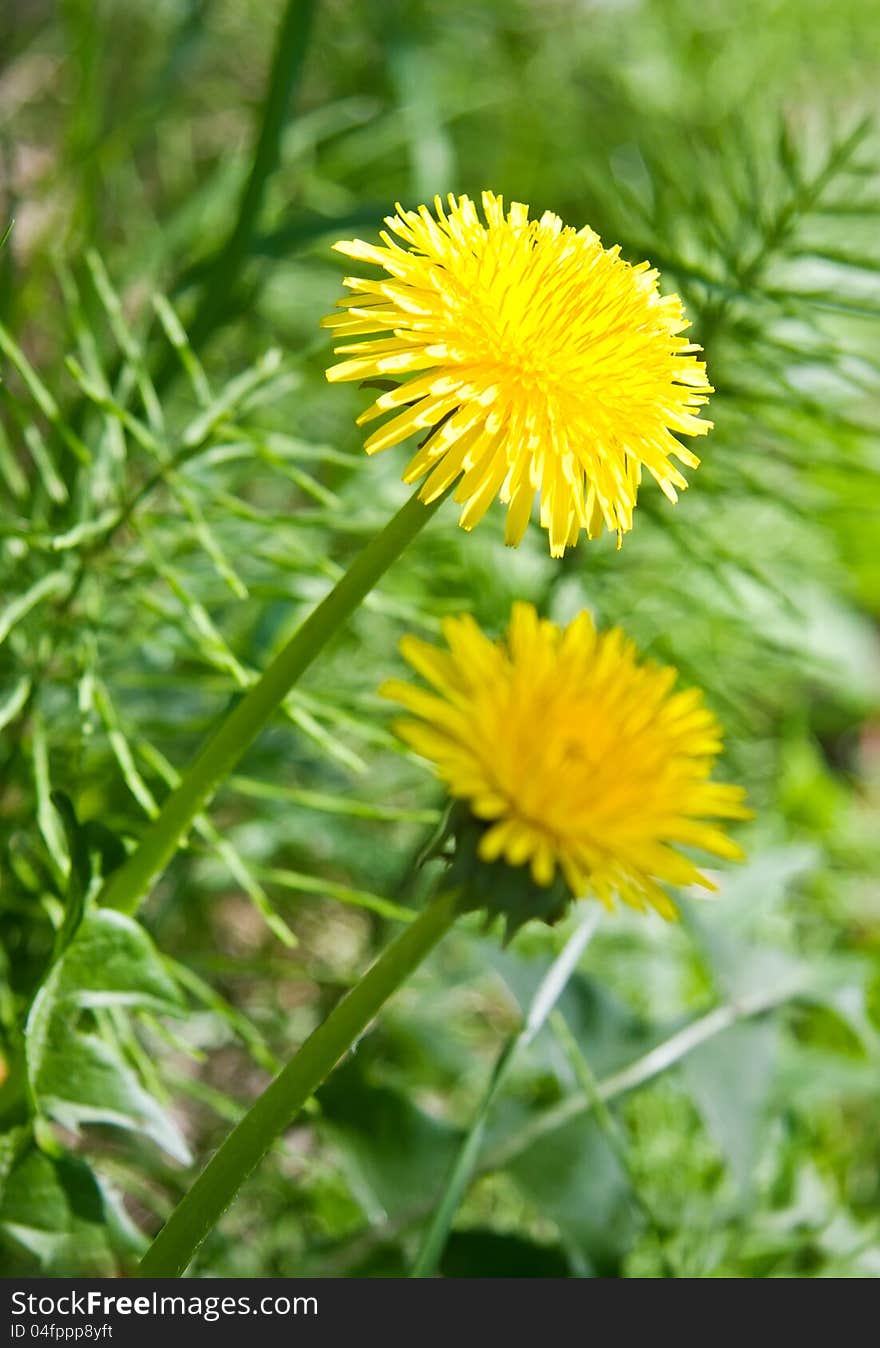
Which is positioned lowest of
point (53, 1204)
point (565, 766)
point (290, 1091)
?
point (53, 1204)

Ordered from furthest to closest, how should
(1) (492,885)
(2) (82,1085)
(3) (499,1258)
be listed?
(3) (499,1258) → (2) (82,1085) → (1) (492,885)

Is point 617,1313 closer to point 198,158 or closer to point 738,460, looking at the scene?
point 738,460

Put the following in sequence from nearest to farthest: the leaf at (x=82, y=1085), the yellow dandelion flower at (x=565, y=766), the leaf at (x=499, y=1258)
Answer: the yellow dandelion flower at (x=565, y=766)
the leaf at (x=82, y=1085)
the leaf at (x=499, y=1258)

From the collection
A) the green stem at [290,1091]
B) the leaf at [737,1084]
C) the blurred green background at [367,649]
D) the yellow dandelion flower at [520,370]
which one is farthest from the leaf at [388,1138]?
the yellow dandelion flower at [520,370]

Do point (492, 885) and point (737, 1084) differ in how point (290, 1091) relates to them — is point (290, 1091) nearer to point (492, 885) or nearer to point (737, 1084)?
point (492, 885)

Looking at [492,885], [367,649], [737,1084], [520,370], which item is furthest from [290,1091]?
[367,649]

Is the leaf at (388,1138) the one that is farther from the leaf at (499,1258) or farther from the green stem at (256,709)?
the green stem at (256,709)

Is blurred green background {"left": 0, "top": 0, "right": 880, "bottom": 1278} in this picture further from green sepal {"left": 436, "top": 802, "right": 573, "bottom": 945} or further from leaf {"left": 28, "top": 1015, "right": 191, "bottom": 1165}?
green sepal {"left": 436, "top": 802, "right": 573, "bottom": 945}

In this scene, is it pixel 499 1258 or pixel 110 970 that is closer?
pixel 110 970
